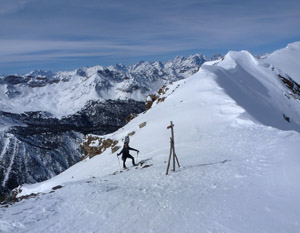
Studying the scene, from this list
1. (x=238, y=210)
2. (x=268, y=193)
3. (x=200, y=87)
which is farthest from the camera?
(x=200, y=87)

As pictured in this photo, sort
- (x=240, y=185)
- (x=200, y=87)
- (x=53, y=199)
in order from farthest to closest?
(x=200, y=87) → (x=53, y=199) → (x=240, y=185)

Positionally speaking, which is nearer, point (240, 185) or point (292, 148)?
point (240, 185)

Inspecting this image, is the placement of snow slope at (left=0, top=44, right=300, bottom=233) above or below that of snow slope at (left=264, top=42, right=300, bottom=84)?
below

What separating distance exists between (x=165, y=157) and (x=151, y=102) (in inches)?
2049

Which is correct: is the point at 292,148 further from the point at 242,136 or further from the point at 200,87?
the point at 200,87

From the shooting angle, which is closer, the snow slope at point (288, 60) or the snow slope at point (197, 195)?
the snow slope at point (197, 195)

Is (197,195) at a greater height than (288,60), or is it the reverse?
(288,60)

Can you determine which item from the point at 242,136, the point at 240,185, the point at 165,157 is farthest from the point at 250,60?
the point at 240,185

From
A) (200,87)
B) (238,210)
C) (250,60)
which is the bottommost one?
(238,210)

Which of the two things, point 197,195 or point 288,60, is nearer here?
point 197,195

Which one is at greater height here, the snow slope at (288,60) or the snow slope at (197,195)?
the snow slope at (288,60)

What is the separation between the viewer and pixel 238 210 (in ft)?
36.7

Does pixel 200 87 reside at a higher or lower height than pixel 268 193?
higher

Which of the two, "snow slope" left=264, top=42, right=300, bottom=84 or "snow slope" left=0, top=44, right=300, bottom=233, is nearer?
"snow slope" left=0, top=44, right=300, bottom=233
